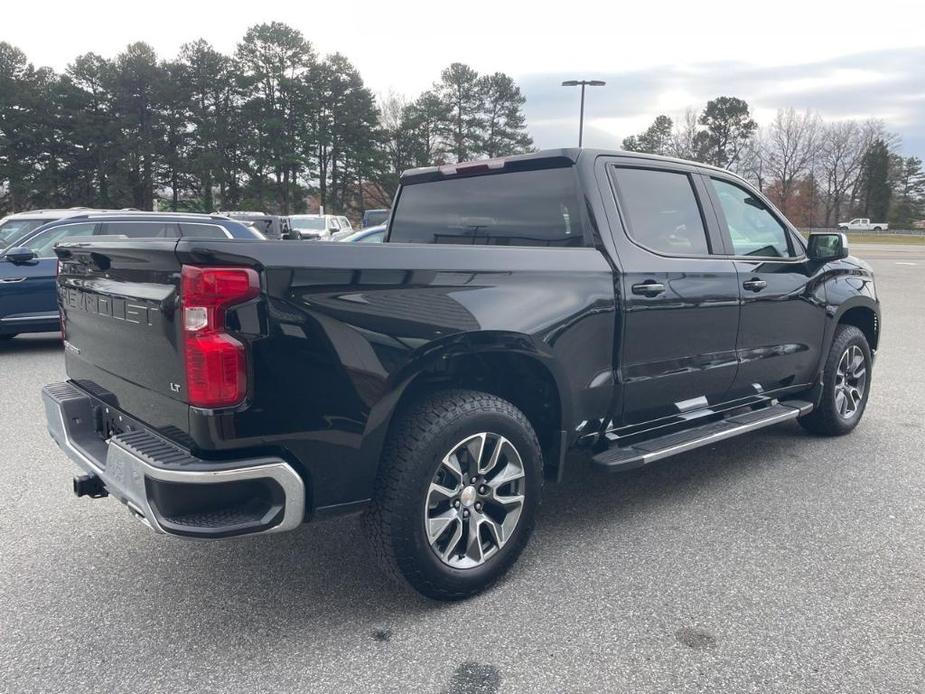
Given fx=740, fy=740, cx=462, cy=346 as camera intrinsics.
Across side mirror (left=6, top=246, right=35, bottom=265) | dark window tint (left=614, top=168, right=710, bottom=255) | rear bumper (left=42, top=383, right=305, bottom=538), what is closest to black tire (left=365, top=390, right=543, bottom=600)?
rear bumper (left=42, top=383, right=305, bottom=538)

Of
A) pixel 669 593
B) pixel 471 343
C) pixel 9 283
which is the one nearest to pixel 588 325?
pixel 471 343

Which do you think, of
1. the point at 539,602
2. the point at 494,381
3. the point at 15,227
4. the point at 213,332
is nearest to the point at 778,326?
the point at 494,381

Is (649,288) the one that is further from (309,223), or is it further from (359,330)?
(309,223)

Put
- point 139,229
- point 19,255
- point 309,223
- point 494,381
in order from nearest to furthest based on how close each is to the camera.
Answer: point 494,381 < point 19,255 < point 139,229 < point 309,223

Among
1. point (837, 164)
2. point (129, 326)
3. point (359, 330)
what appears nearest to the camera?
point (359, 330)

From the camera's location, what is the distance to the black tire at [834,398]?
530 cm

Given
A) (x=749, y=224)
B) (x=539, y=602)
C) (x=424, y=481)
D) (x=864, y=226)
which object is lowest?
(x=864, y=226)

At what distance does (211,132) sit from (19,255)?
151ft

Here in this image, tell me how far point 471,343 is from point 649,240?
1387 millimetres

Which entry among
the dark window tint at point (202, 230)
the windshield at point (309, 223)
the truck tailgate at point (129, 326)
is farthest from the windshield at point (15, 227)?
the windshield at point (309, 223)

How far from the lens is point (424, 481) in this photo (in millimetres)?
2896

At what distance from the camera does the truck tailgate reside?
2.57 metres

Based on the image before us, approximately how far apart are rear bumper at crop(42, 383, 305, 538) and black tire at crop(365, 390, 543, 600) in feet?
1.23

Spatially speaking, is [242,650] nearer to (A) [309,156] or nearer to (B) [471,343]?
(B) [471,343]
